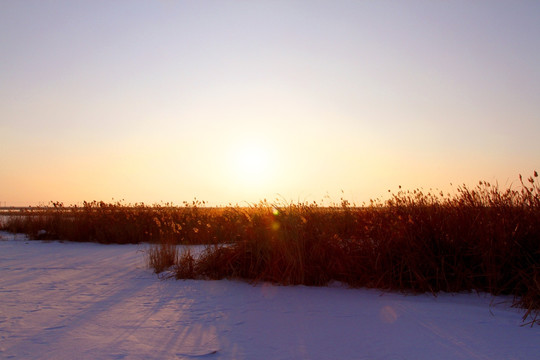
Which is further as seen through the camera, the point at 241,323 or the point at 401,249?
the point at 401,249

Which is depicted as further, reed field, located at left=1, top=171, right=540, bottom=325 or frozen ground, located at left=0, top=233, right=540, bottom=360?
reed field, located at left=1, top=171, right=540, bottom=325

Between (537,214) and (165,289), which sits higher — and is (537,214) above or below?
above

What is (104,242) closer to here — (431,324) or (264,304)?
(264,304)

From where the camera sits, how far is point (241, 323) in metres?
4.35

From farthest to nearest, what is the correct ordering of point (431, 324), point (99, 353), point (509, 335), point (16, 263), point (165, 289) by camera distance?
1. point (16, 263)
2. point (165, 289)
3. point (431, 324)
4. point (509, 335)
5. point (99, 353)

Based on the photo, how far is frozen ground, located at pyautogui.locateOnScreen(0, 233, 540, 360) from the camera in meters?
3.48

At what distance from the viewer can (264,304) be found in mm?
5168

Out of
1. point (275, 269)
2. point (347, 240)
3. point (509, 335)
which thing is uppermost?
point (347, 240)

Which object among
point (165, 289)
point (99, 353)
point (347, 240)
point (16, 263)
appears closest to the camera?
point (99, 353)

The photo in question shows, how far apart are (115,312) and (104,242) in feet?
29.6

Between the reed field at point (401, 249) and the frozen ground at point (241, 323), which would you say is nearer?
the frozen ground at point (241, 323)

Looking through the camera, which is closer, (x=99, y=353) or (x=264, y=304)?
(x=99, y=353)

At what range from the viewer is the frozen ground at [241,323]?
3.48 metres

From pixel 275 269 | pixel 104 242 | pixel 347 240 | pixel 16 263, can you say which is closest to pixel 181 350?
pixel 275 269
